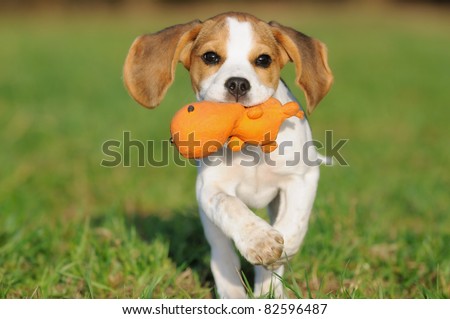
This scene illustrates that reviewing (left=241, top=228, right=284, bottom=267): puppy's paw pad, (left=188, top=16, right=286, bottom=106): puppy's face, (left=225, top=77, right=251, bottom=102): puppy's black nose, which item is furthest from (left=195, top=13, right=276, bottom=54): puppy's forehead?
(left=241, top=228, right=284, bottom=267): puppy's paw pad

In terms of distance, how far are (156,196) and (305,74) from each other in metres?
3.10

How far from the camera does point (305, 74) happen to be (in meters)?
4.16

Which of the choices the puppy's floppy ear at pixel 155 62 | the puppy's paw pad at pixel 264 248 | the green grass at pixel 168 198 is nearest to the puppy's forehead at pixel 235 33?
the puppy's floppy ear at pixel 155 62

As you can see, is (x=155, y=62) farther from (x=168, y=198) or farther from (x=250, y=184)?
(x=168, y=198)

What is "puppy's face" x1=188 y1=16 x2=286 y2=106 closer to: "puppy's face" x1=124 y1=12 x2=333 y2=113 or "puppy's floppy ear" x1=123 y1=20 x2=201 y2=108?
"puppy's face" x1=124 y1=12 x2=333 y2=113

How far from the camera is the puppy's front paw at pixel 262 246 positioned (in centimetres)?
335

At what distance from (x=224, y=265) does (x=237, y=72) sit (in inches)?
47.0

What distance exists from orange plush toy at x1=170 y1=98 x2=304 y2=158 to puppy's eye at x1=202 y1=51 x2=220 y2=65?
1.15ft

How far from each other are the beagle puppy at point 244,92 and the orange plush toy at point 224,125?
Answer: 0.31 ft

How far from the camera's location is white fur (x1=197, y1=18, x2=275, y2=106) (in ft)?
12.7

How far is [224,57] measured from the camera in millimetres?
4031

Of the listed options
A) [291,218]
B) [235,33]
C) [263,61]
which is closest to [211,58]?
[235,33]
